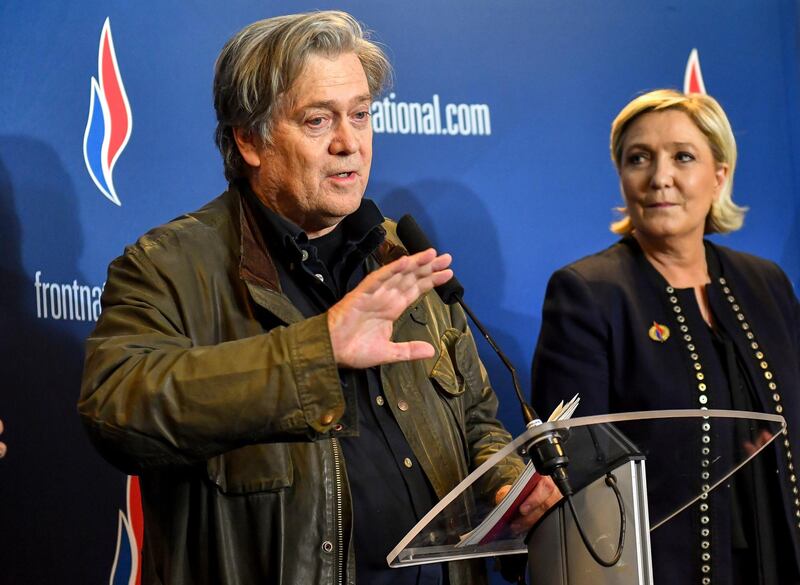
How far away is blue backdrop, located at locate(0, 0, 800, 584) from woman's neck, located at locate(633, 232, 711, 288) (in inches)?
19.4

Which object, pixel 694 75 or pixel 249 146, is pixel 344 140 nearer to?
pixel 249 146

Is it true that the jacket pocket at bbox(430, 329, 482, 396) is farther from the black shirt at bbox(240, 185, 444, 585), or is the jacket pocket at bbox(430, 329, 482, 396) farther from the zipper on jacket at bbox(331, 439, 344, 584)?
the zipper on jacket at bbox(331, 439, 344, 584)

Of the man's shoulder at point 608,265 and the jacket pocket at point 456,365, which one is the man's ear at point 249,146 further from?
the man's shoulder at point 608,265

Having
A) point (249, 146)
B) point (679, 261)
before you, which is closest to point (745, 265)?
point (679, 261)

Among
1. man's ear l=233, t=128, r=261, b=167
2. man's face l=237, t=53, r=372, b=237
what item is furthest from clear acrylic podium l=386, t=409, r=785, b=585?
man's ear l=233, t=128, r=261, b=167

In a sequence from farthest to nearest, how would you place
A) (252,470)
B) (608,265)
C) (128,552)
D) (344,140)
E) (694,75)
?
(694,75) → (608,265) → (128,552) → (344,140) → (252,470)

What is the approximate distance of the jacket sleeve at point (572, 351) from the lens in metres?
2.83

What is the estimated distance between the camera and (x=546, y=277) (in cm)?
354

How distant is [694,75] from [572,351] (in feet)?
4.55

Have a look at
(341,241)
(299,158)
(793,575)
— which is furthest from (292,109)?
(793,575)

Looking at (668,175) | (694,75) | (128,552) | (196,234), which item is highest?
(694,75)

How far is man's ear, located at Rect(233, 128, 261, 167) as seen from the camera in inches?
90.6

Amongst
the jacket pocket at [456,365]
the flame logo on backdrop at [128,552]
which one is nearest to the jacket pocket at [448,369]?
the jacket pocket at [456,365]

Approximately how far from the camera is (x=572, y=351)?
9.45 ft
